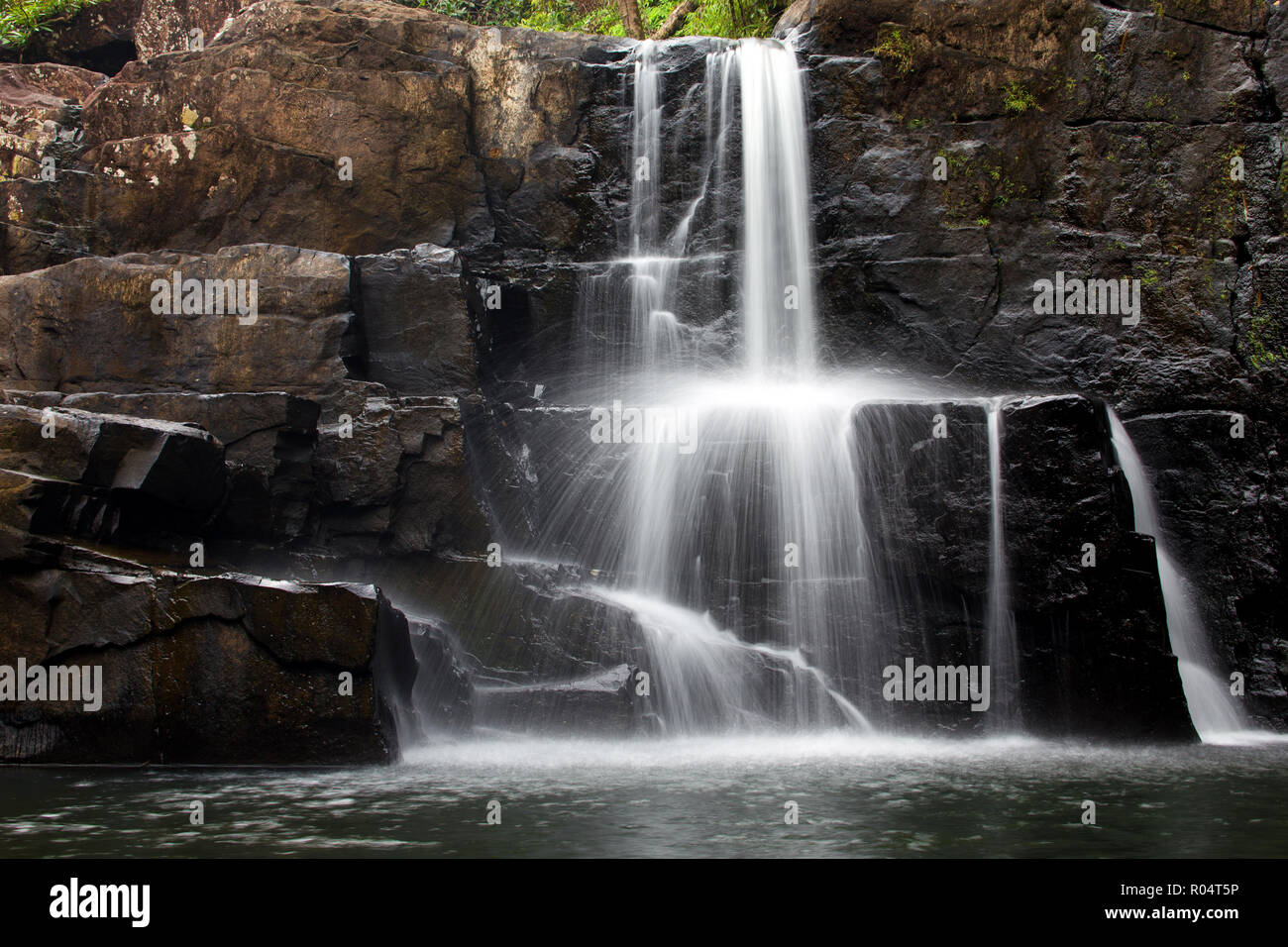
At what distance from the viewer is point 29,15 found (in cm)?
1986

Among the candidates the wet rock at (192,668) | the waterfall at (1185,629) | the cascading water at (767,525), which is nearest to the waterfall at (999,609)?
the cascading water at (767,525)

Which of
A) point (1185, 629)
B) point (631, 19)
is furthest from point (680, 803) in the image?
point (631, 19)

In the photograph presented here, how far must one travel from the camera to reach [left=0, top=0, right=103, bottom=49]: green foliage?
1967 cm

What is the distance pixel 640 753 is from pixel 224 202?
Result: 10.1 meters

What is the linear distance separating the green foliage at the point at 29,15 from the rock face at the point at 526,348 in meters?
3.86

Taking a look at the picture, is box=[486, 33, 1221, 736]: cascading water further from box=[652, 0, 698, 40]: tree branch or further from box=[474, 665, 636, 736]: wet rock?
box=[652, 0, 698, 40]: tree branch

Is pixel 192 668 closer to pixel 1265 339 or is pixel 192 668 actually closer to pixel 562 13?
pixel 1265 339

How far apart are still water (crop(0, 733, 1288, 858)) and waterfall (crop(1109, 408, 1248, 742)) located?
144 centimetres

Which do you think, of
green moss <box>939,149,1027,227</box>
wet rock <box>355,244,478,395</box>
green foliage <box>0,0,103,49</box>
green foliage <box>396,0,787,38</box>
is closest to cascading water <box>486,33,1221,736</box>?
wet rock <box>355,244,478,395</box>

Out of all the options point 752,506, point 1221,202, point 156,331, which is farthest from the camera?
point 1221,202

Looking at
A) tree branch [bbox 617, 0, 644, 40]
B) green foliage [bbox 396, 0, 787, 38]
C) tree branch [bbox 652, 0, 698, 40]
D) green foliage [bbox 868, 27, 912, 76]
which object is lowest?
green foliage [bbox 868, 27, 912, 76]

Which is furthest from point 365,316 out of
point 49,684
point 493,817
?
point 493,817

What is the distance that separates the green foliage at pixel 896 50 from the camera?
48.7 ft

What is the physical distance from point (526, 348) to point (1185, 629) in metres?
8.44
